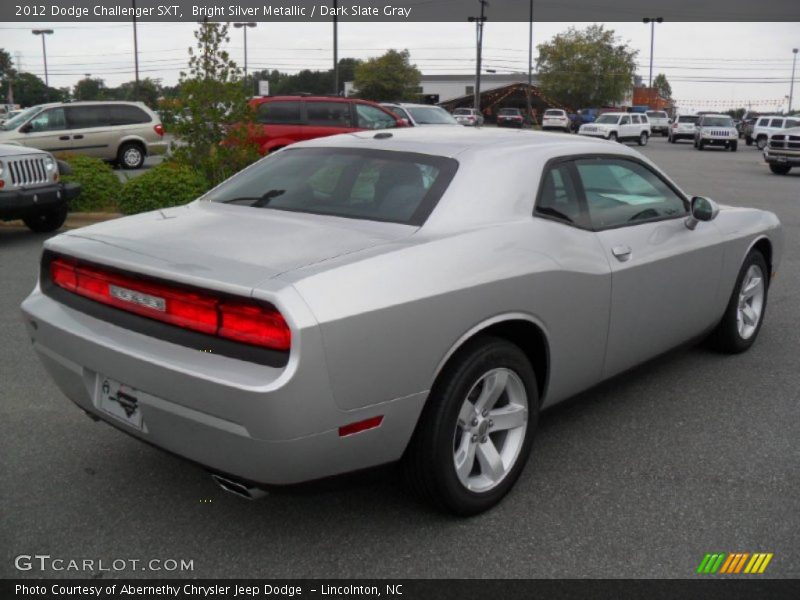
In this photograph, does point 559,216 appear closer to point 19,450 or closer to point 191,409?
point 191,409

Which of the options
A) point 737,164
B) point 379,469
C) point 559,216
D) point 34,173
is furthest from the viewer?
point 737,164

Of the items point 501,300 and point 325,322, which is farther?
point 501,300

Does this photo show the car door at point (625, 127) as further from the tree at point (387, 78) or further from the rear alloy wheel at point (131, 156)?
the tree at point (387, 78)

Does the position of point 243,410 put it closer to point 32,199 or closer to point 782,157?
point 32,199

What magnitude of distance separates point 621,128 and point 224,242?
42.0 metres

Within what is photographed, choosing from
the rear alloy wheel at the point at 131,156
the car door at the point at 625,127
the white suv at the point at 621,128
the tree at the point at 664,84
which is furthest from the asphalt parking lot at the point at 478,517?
the tree at the point at 664,84

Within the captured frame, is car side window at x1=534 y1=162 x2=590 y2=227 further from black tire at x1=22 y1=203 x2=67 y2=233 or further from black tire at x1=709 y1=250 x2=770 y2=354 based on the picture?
black tire at x1=22 y1=203 x2=67 y2=233

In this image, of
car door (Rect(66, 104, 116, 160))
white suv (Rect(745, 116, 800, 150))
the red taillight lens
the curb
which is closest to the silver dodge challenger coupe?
the red taillight lens

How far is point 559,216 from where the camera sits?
12.4 ft

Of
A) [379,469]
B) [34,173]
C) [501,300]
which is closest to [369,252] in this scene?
[501,300]

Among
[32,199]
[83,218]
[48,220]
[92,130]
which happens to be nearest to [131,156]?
[92,130]

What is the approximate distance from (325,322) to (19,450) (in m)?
2.15

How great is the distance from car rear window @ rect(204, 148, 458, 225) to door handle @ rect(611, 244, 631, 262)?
91cm

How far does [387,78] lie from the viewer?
78.6m
